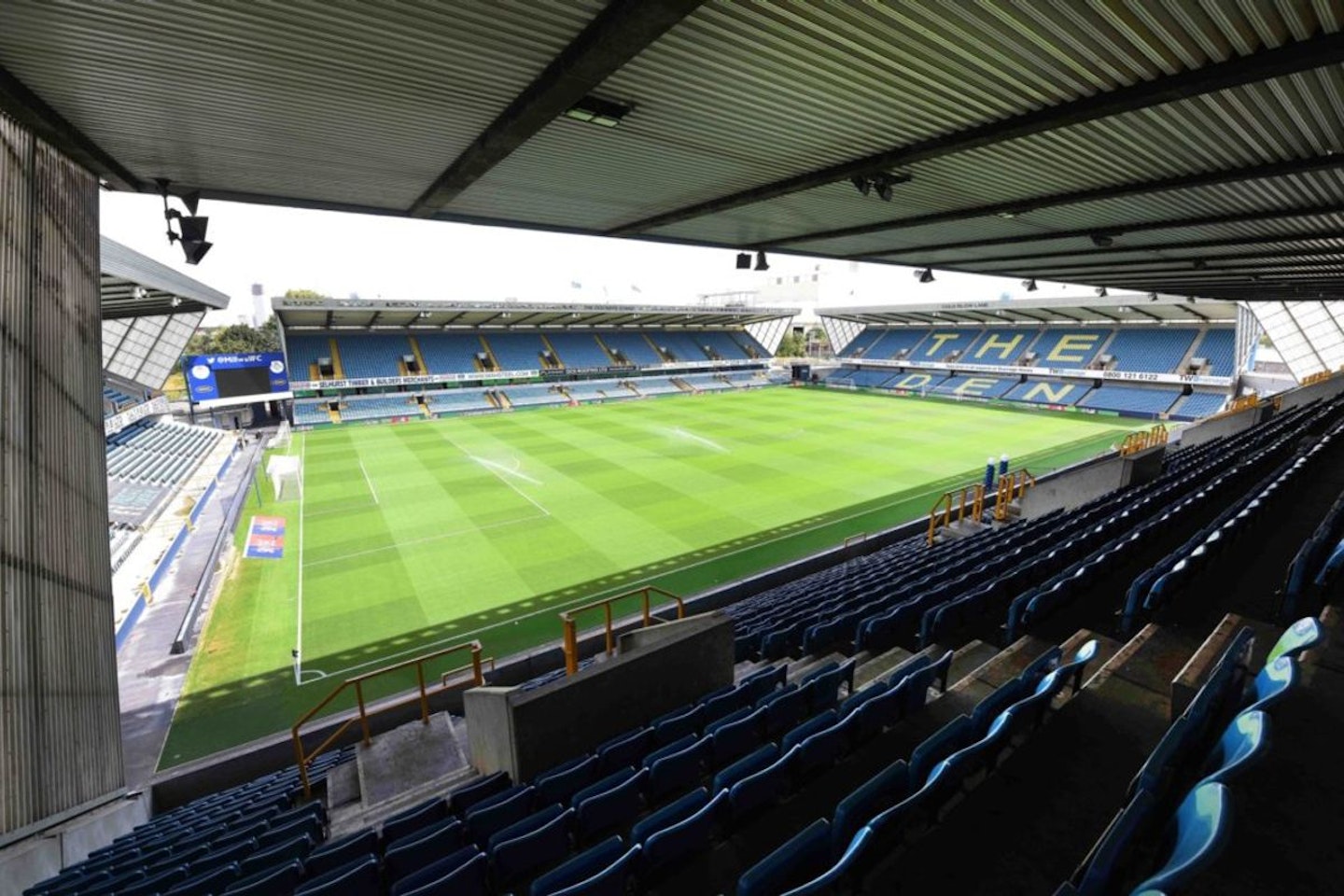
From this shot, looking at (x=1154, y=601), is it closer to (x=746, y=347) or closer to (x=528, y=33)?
(x=528, y=33)

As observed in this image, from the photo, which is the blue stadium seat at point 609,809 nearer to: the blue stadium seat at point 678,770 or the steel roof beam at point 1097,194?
the blue stadium seat at point 678,770

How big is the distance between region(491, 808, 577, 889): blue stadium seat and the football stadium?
35 millimetres

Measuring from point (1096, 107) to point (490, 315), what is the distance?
42.0 metres

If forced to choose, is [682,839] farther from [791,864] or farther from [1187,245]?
[1187,245]

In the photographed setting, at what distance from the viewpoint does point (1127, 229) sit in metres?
10.1

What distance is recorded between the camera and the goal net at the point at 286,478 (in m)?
19.7

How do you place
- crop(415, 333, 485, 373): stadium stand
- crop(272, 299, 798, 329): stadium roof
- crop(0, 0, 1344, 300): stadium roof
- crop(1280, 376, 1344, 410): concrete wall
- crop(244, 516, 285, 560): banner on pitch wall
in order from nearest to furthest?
1. crop(0, 0, 1344, 300): stadium roof
2. crop(244, 516, 285, 560): banner on pitch wall
3. crop(1280, 376, 1344, 410): concrete wall
4. crop(272, 299, 798, 329): stadium roof
5. crop(415, 333, 485, 373): stadium stand

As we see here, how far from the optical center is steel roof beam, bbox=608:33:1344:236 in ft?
13.1

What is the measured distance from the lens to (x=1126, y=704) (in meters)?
3.94

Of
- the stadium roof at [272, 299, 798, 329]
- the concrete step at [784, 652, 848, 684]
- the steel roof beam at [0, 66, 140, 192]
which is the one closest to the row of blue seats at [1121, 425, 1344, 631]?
the concrete step at [784, 652, 848, 684]

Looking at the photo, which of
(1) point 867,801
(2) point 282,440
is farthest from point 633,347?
(1) point 867,801

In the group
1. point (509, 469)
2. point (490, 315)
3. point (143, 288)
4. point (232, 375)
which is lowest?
point (509, 469)

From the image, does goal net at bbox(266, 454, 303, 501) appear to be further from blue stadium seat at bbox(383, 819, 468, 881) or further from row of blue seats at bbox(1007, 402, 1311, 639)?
row of blue seats at bbox(1007, 402, 1311, 639)

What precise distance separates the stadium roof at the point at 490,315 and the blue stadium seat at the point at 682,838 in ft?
128
